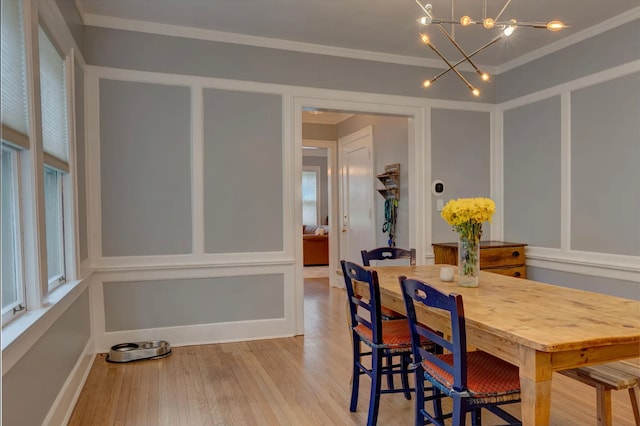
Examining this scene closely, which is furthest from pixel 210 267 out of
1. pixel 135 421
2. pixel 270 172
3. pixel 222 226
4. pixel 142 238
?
pixel 135 421

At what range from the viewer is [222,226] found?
3.70 meters

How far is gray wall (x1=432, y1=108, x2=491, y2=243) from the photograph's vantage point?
439cm

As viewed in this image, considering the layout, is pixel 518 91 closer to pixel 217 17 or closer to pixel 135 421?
pixel 217 17

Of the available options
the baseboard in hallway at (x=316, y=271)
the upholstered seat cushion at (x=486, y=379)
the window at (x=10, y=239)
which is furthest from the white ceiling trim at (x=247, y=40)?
the baseboard in hallway at (x=316, y=271)

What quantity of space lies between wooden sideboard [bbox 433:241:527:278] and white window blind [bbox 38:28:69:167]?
3.28 metres

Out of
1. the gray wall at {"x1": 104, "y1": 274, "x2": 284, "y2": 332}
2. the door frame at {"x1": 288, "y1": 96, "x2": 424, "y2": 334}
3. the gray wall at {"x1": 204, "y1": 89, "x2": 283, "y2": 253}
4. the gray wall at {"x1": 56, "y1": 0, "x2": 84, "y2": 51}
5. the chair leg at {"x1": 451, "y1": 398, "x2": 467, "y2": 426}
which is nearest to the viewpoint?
the chair leg at {"x1": 451, "y1": 398, "x2": 467, "y2": 426}

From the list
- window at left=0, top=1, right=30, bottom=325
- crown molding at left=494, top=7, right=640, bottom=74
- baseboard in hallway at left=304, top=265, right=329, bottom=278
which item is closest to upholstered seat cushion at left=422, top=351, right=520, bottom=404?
window at left=0, top=1, right=30, bottom=325

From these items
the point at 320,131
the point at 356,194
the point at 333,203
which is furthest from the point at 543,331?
the point at 320,131

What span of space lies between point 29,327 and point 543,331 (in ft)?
6.45

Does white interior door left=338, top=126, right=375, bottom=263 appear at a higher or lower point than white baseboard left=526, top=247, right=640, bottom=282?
higher

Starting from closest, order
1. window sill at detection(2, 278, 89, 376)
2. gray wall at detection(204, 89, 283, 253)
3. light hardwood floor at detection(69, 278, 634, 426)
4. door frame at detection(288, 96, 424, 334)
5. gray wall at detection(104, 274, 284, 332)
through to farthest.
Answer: window sill at detection(2, 278, 89, 376) < light hardwood floor at detection(69, 278, 634, 426) < gray wall at detection(104, 274, 284, 332) < gray wall at detection(204, 89, 283, 253) < door frame at detection(288, 96, 424, 334)

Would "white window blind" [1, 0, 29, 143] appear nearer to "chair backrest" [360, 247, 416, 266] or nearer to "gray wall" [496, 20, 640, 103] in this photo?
"chair backrest" [360, 247, 416, 266]

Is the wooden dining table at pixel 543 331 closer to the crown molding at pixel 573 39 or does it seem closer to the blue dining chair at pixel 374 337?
the blue dining chair at pixel 374 337

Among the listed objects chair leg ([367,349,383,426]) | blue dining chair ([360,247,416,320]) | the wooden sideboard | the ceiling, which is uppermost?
the ceiling
